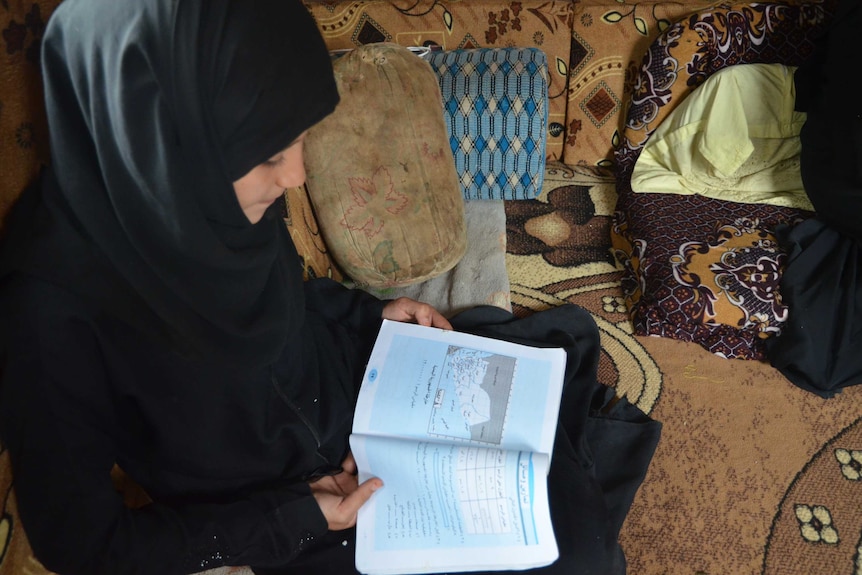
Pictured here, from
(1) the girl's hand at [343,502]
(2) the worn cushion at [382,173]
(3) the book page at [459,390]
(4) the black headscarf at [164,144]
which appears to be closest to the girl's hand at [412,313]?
(3) the book page at [459,390]

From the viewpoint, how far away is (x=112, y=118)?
0.52 m

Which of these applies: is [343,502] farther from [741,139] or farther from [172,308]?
[741,139]

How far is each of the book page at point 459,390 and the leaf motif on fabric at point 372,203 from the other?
0.28 meters

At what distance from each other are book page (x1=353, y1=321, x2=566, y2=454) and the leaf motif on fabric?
0.28m

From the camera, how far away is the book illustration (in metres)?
0.86

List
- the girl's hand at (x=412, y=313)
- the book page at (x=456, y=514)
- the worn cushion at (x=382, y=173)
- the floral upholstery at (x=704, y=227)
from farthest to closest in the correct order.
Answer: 1. the floral upholstery at (x=704, y=227)
2. the worn cushion at (x=382, y=173)
3. the girl's hand at (x=412, y=313)
4. the book page at (x=456, y=514)

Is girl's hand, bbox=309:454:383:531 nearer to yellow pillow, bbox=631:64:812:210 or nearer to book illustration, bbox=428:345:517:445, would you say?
book illustration, bbox=428:345:517:445

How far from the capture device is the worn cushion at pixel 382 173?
119 centimetres

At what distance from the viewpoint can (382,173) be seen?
1.21 meters

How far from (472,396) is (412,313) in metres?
0.23

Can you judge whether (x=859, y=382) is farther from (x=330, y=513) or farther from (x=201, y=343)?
(x=201, y=343)

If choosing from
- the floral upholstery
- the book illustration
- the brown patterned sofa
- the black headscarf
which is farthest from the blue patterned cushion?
the black headscarf

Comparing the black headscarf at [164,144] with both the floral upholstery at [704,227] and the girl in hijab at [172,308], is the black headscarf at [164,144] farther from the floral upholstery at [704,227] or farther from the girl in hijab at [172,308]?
the floral upholstery at [704,227]

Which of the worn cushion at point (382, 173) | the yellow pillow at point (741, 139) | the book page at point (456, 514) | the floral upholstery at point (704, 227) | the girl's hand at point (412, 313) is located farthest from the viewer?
the yellow pillow at point (741, 139)
